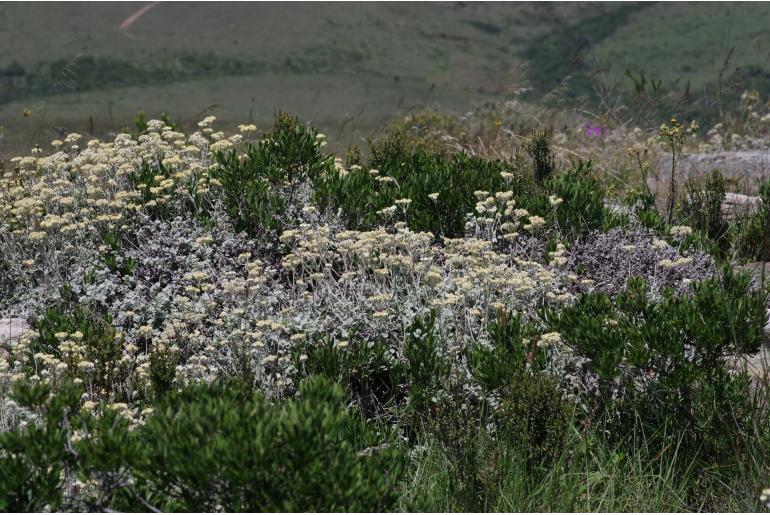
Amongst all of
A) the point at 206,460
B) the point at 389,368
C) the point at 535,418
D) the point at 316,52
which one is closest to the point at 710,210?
the point at 389,368

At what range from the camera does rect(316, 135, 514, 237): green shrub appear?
23.5 ft

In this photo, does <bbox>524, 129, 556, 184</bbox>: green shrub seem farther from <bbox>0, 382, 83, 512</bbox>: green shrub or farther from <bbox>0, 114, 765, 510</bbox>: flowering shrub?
<bbox>0, 382, 83, 512</bbox>: green shrub

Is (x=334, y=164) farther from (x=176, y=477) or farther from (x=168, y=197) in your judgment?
(x=176, y=477)

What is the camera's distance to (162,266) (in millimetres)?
6766

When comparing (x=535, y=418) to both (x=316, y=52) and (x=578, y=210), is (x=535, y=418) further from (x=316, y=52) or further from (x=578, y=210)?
(x=316, y=52)

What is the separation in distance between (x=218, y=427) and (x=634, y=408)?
2622 millimetres

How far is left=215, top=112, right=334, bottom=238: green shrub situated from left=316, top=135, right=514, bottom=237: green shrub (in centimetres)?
29

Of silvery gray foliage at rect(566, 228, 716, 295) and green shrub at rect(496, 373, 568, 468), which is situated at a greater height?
silvery gray foliage at rect(566, 228, 716, 295)

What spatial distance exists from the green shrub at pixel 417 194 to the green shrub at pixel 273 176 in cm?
29

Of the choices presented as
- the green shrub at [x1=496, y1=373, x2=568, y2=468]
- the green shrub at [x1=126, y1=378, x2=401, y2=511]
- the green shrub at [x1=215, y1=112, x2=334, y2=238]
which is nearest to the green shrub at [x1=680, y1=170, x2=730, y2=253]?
the green shrub at [x1=215, y1=112, x2=334, y2=238]

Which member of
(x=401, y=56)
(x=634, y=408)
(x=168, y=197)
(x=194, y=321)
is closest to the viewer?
(x=634, y=408)

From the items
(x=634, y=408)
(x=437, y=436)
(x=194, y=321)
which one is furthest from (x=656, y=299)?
(x=194, y=321)

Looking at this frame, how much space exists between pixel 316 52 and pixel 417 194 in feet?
170

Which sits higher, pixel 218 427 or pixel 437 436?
pixel 218 427
